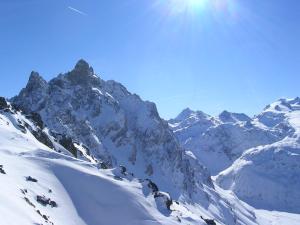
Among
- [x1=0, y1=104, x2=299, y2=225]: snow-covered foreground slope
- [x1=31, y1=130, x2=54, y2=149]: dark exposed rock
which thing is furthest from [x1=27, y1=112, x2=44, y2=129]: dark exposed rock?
[x1=0, y1=104, x2=299, y2=225]: snow-covered foreground slope

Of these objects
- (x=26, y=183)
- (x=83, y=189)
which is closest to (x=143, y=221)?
(x=83, y=189)

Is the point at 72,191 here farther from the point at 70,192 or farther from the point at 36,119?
the point at 36,119

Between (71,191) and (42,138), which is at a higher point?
(42,138)

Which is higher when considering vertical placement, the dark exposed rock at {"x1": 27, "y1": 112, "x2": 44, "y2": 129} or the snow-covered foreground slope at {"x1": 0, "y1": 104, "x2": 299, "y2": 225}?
the dark exposed rock at {"x1": 27, "y1": 112, "x2": 44, "y2": 129}

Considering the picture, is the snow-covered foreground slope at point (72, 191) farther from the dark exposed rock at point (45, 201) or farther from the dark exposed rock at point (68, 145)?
the dark exposed rock at point (68, 145)

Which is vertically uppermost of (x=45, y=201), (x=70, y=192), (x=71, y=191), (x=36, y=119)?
(x=36, y=119)

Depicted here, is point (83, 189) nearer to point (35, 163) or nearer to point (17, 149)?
point (35, 163)

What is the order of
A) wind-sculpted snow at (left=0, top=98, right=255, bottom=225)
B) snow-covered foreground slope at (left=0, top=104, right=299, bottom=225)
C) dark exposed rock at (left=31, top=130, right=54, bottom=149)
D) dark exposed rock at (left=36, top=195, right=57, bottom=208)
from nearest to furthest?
1. wind-sculpted snow at (left=0, top=98, right=255, bottom=225)
2. snow-covered foreground slope at (left=0, top=104, right=299, bottom=225)
3. dark exposed rock at (left=36, top=195, right=57, bottom=208)
4. dark exposed rock at (left=31, top=130, right=54, bottom=149)

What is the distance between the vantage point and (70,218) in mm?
63750

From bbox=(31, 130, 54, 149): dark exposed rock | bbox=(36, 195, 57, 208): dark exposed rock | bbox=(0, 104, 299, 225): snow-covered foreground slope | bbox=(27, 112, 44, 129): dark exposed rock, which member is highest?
bbox=(27, 112, 44, 129): dark exposed rock

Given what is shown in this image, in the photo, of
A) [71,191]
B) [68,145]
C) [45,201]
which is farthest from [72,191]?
[68,145]

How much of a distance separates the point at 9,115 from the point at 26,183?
43.8 meters

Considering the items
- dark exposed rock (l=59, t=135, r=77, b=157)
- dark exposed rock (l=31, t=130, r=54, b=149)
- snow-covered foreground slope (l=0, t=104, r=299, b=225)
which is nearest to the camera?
snow-covered foreground slope (l=0, t=104, r=299, b=225)

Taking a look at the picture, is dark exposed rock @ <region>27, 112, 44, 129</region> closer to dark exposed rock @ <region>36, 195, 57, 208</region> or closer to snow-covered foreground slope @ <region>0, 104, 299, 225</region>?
snow-covered foreground slope @ <region>0, 104, 299, 225</region>
